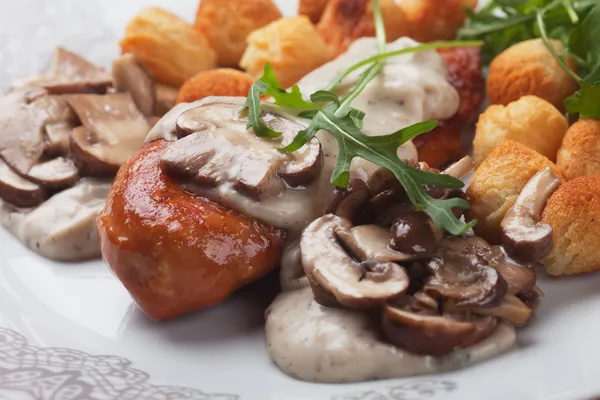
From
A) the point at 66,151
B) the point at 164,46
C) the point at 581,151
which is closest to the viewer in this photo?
the point at 581,151

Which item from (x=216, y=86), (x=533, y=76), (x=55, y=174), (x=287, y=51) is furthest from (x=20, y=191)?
Result: (x=533, y=76)

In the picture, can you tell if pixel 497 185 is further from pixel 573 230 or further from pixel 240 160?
pixel 240 160

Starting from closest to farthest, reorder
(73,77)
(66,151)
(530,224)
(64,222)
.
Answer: (530,224)
(64,222)
(66,151)
(73,77)

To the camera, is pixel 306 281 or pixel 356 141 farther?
pixel 356 141

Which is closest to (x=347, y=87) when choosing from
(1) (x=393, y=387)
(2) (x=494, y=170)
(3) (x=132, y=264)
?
(2) (x=494, y=170)

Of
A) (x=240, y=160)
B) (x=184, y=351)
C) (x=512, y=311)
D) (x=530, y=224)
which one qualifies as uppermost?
(x=240, y=160)

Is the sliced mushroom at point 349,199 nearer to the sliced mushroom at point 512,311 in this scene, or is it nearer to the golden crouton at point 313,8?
the sliced mushroom at point 512,311

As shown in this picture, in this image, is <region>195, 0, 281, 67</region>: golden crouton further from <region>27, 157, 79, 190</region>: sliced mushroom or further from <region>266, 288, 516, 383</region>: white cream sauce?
<region>266, 288, 516, 383</region>: white cream sauce
